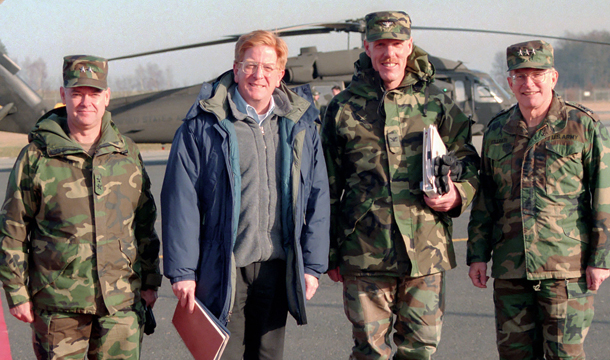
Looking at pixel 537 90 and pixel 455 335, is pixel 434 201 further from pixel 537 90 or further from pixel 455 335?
pixel 455 335

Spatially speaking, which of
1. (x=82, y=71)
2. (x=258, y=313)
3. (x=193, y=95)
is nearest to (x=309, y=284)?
(x=258, y=313)

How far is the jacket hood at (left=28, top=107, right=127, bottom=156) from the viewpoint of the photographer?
2535mm

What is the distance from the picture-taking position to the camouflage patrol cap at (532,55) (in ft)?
9.23

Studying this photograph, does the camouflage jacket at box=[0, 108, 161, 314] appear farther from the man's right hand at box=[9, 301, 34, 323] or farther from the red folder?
the red folder

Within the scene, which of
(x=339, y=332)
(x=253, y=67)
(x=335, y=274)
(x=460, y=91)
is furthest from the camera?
(x=460, y=91)

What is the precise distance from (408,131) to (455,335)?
1784mm

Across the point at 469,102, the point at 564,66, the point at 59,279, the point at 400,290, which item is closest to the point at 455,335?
the point at 400,290

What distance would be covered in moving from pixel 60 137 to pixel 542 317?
7.81 ft

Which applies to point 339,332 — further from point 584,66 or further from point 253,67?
point 584,66

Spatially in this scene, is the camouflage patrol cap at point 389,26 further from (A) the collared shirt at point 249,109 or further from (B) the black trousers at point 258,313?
(B) the black trousers at point 258,313

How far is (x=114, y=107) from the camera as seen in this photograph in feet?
44.3

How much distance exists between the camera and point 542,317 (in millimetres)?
2842

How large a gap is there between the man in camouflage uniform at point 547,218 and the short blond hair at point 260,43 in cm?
112

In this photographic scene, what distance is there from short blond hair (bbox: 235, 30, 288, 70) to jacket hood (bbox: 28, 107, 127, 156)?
0.66m
